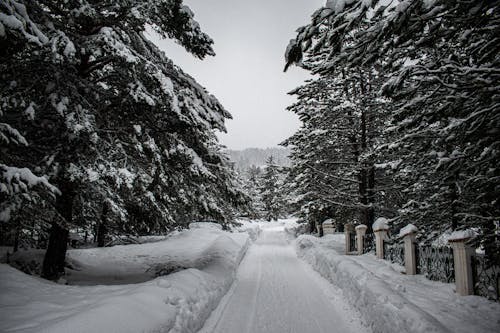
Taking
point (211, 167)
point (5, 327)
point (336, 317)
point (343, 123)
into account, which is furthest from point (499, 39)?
point (343, 123)

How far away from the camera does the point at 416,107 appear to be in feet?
18.0

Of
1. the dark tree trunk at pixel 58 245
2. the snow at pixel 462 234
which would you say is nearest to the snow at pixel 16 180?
the dark tree trunk at pixel 58 245

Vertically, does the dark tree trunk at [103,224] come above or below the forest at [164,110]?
below

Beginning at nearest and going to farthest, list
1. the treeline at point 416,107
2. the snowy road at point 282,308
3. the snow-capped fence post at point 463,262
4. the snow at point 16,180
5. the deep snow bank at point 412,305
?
the snow at point 16,180
the treeline at point 416,107
the deep snow bank at point 412,305
the snowy road at point 282,308
the snow-capped fence post at point 463,262

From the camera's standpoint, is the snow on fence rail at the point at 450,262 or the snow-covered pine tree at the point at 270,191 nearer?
the snow on fence rail at the point at 450,262

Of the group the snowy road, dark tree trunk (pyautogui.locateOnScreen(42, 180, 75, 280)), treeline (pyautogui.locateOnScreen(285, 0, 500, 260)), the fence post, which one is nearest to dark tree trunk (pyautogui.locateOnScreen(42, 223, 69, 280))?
dark tree trunk (pyautogui.locateOnScreen(42, 180, 75, 280))

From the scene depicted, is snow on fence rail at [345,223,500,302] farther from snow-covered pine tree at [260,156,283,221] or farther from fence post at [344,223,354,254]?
snow-covered pine tree at [260,156,283,221]

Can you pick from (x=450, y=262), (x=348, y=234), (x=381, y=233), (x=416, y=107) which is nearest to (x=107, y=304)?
(x=416, y=107)

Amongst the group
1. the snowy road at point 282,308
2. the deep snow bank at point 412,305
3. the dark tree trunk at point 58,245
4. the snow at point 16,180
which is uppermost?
the snow at point 16,180

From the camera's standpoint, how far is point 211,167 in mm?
8266

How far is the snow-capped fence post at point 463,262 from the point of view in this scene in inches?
253

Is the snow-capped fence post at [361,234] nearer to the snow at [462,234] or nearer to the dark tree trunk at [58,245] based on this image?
the snow at [462,234]

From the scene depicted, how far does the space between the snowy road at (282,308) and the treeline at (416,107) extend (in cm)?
330

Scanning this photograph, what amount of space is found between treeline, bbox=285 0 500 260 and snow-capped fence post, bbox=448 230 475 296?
37 cm
